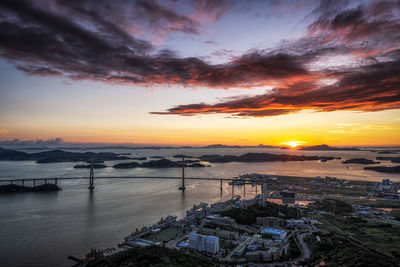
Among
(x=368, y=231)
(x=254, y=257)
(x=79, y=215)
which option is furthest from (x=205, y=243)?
(x=79, y=215)

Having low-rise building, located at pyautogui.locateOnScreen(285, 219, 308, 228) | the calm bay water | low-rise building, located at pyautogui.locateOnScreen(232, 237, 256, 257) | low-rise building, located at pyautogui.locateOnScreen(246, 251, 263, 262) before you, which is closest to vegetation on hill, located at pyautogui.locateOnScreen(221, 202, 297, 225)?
low-rise building, located at pyautogui.locateOnScreen(285, 219, 308, 228)

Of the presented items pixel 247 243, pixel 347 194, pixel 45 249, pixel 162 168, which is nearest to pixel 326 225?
pixel 247 243

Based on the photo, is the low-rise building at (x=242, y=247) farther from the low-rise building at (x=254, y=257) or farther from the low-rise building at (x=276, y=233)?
the low-rise building at (x=276, y=233)

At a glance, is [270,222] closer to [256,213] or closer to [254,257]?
[256,213]

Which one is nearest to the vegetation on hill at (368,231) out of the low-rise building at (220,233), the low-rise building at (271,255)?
the low-rise building at (271,255)

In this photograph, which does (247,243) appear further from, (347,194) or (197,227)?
(347,194)

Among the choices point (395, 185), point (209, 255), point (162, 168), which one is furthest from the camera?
point (162, 168)
